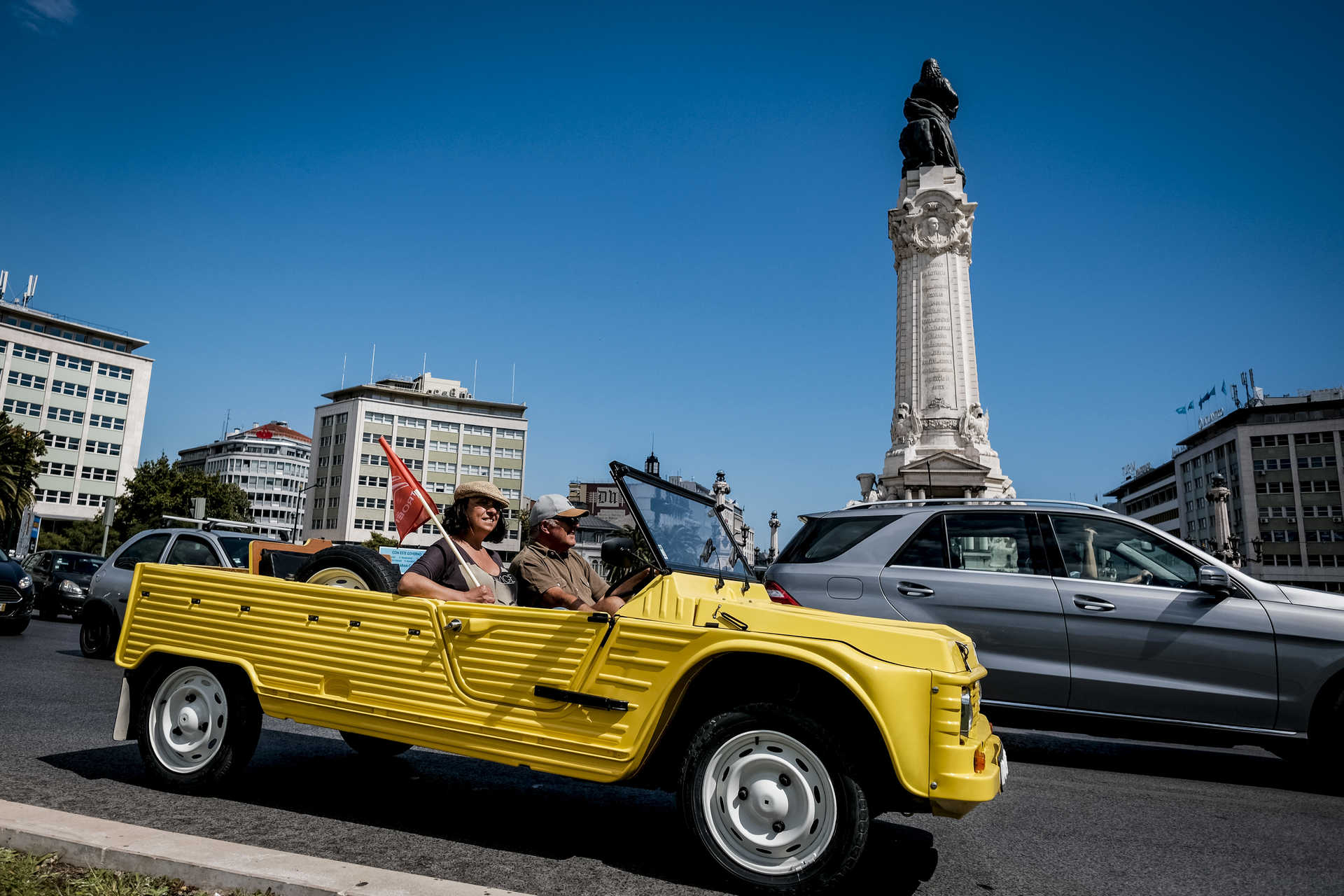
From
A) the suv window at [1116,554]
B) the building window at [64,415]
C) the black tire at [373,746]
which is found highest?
the building window at [64,415]

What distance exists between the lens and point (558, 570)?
453 centimetres

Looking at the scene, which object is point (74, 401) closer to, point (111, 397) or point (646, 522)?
point (111, 397)

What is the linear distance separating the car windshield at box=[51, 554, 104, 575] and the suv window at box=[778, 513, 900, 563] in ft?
59.9

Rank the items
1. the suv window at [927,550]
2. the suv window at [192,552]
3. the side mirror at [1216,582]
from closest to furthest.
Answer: the side mirror at [1216,582]
the suv window at [927,550]
the suv window at [192,552]

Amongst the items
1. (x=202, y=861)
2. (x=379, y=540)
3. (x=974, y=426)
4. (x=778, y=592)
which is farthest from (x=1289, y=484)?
(x=202, y=861)

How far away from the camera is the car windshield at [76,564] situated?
18816mm

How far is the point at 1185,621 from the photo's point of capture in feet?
19.8

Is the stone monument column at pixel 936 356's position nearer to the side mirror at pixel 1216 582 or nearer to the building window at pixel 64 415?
the side mirror at pixel 1216 582

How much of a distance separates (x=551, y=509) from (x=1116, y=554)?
15.2ft

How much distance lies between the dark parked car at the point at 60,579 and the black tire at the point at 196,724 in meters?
15.4

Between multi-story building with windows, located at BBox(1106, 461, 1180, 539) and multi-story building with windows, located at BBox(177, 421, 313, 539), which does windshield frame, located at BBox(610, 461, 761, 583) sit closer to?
multi-story building with windows, located at BBox(1106, 461, 1180, 539)

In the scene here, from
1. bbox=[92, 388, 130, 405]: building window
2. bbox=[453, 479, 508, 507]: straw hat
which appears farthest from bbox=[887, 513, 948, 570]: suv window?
bbox=[92, 388, 130, 405]: building window

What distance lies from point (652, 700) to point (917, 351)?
31511mm

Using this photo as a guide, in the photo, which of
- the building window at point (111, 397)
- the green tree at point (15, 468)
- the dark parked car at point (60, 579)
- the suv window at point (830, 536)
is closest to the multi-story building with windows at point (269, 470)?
the building window at point (111, 397)
